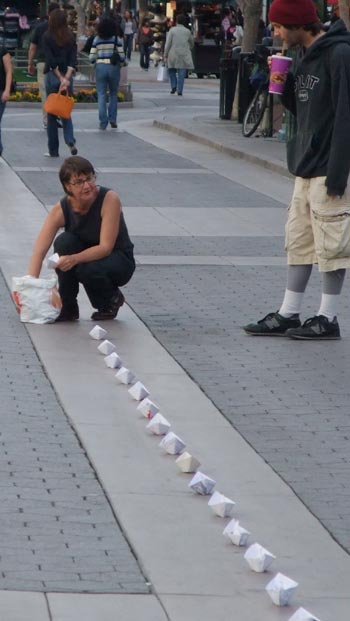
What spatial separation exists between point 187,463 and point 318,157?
2.88 metres

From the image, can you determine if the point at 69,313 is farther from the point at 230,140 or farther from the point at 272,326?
the point at 230,140

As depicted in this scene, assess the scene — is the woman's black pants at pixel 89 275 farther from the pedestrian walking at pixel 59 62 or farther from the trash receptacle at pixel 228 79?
the trash receptacle at pixel 228 79

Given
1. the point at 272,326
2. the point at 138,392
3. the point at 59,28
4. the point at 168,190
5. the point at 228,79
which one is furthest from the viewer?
the point at 228,79

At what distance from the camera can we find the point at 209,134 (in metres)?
23.1

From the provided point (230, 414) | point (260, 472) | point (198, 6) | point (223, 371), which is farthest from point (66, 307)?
point (198, 6)

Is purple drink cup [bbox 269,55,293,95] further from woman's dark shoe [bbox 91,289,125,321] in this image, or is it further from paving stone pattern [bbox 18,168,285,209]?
paving stone pattern [bbox 18,168,285,209]

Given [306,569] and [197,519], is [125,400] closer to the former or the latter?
[197,519]

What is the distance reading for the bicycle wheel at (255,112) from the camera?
74.3ft

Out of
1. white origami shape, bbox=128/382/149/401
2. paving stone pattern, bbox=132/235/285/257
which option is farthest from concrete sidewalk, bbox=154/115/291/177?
white origami shape, bbox=128/382/149/401

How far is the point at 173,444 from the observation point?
6.28 m

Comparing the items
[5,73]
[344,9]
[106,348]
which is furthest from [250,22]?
[106,348]

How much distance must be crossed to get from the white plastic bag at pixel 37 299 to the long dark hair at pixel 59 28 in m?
11.4

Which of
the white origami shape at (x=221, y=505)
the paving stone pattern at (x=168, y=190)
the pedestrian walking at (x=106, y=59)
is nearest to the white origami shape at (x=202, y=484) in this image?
the white origami shape at (x=221, y=505)

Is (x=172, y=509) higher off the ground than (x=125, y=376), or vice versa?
(x=172, y=509)
